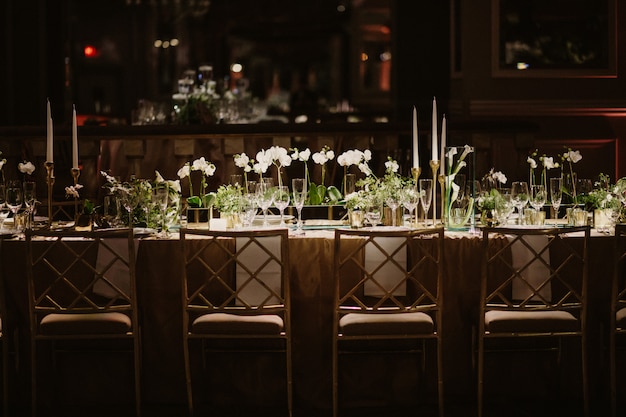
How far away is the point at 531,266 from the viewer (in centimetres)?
441

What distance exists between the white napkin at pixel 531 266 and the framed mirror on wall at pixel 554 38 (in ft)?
12.6

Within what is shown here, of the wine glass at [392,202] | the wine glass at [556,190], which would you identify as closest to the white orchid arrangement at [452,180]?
the wine glass at [392,202]

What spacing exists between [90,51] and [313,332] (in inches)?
406

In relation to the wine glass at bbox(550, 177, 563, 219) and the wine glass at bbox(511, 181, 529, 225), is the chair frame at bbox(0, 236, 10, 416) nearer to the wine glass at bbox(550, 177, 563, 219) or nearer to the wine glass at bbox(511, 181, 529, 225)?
the wine glass at bbox(511, 181, 529, 225)

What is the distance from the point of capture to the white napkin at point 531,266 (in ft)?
14.3

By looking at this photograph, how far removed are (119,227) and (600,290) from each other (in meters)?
2.43

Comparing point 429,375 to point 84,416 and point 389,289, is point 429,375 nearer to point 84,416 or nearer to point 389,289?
point 389,289

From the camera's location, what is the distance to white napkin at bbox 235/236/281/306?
4.30 metres

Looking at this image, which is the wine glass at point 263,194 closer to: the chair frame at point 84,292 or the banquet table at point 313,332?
the banquet table at point 313,332

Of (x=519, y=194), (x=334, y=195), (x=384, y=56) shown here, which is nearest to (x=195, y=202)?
(x=334, y=195)

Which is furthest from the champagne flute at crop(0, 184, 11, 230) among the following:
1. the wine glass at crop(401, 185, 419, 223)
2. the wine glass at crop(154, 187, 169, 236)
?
the wine glass at crop(401, 185, 419, 223)

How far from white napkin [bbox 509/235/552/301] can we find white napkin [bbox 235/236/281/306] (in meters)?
1.16

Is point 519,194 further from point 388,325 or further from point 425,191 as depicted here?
point 388,325

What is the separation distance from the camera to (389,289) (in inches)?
172
